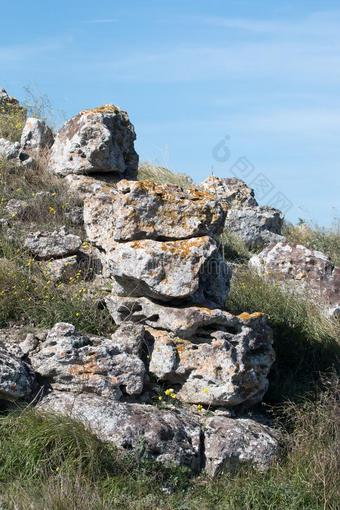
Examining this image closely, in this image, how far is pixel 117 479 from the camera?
24.2 feet

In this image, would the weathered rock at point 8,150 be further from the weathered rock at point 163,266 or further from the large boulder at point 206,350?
the large boulder at point 206,350

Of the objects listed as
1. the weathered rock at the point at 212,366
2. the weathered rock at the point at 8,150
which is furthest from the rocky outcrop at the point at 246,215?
the weathered rock at the point at 212,366

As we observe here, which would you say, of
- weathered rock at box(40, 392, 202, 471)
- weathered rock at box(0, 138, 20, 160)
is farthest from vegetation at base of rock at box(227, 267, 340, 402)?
weathered rock at box(0, 138, 20, 160)

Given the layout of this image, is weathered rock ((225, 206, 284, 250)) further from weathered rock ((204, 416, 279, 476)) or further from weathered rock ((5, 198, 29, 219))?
weathered rock ((204, 416, 279, 476))

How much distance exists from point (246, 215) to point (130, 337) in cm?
779

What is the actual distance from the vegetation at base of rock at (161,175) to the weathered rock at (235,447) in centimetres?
1070

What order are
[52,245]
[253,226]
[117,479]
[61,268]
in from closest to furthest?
[117,479], [61,268], [52,245], [253,226]

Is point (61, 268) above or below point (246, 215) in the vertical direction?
below

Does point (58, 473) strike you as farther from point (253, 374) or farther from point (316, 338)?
point (316, 338)

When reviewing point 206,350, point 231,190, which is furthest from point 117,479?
point 231,190

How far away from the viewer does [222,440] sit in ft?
27.2

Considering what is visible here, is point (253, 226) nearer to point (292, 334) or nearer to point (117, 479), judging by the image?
point (292, 334)

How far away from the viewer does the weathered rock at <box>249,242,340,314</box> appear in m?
13.0

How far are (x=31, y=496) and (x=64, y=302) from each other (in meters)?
3.29
